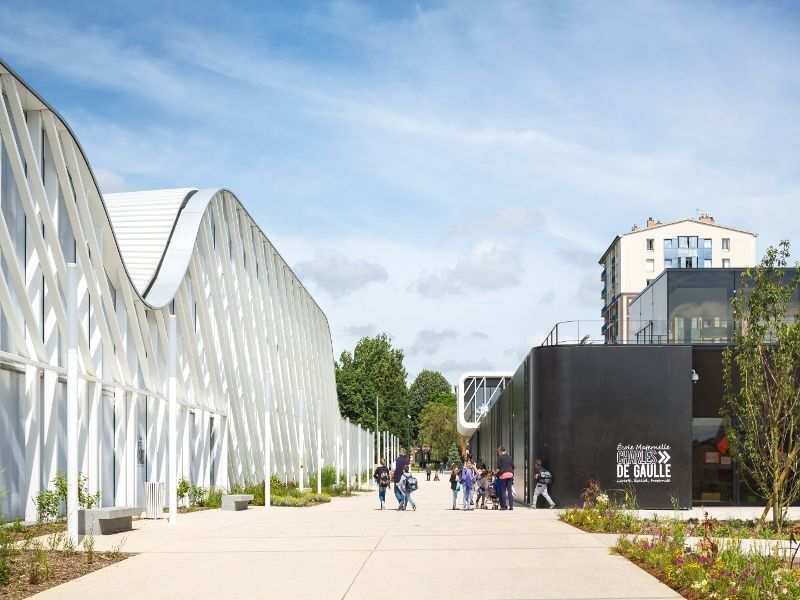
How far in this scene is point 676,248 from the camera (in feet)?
341

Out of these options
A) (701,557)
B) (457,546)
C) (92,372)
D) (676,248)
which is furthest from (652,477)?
(676,248)

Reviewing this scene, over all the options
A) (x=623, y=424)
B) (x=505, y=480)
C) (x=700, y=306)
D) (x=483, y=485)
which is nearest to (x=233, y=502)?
(x=505, y=480)

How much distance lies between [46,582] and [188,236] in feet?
75.6

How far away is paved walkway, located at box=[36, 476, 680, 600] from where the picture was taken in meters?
11.6

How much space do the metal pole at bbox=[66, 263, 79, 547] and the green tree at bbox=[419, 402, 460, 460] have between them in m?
105

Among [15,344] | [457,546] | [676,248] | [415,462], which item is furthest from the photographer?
[415,462]

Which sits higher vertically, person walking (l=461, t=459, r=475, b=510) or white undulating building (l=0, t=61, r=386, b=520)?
white undulating building (l=0, t=61, r=386, b=520)

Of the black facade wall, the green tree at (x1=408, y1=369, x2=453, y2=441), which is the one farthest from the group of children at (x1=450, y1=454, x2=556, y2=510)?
the green tree at (x1=408, y1=369, x2=453, y2=441)

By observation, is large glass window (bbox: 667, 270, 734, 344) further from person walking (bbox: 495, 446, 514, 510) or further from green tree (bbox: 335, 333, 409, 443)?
green tree (bbox: 335, 333, 409, 443)

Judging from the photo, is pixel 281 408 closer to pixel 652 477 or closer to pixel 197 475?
pixel 197 475

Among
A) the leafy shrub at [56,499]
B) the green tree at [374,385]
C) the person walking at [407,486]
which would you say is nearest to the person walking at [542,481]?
the person walking at [407,486]

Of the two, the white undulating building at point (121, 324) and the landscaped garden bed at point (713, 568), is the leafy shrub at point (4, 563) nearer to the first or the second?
the white undulating building at point (121, 324)

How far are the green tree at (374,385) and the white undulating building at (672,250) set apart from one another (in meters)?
27.5

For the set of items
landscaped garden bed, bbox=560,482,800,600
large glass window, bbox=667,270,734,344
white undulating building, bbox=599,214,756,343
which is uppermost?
white undulating building, bbox=599,214,756,343
